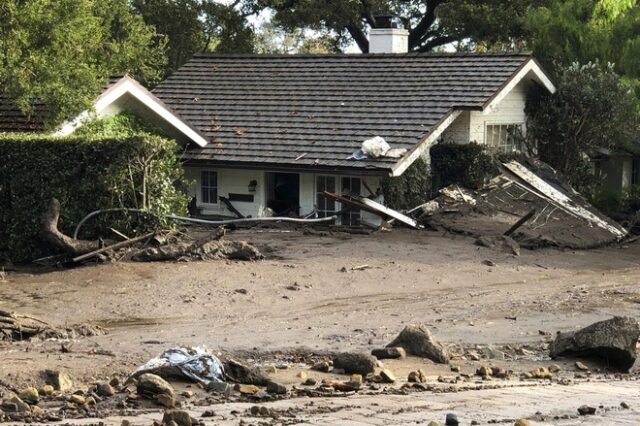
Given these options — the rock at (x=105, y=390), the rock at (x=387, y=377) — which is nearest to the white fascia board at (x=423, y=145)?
the rock at (x=387, y=377)

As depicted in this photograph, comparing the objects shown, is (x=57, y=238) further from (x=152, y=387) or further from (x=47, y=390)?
(x=152, y=387)

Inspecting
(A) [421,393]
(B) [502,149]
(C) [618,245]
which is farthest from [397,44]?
(A) [421,393]

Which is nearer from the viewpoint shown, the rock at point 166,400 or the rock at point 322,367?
the rock at point 166,400

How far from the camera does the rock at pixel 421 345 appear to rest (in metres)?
14.8

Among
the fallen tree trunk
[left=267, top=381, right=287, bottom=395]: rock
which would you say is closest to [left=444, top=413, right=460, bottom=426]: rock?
[left=267, top=381, right=287, bottom=395]: rock

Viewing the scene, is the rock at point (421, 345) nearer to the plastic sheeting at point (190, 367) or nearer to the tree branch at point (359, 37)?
the plastic sheeting at point (190, 367)

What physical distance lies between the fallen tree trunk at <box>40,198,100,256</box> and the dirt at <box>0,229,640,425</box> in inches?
19.9

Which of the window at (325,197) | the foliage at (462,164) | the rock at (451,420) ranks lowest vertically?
the rock at (451,420)

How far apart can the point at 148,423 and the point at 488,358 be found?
6030 millimetres

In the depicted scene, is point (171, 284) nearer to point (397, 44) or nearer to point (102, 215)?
point (102, 215)

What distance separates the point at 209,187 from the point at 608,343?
17.7 meters

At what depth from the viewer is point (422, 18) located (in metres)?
50.0

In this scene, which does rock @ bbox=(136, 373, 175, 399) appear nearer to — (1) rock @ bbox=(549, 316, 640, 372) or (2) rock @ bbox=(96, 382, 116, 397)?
(2) rock @ bbox=(96, 382, 116, 397)

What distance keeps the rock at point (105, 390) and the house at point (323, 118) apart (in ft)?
48.6
